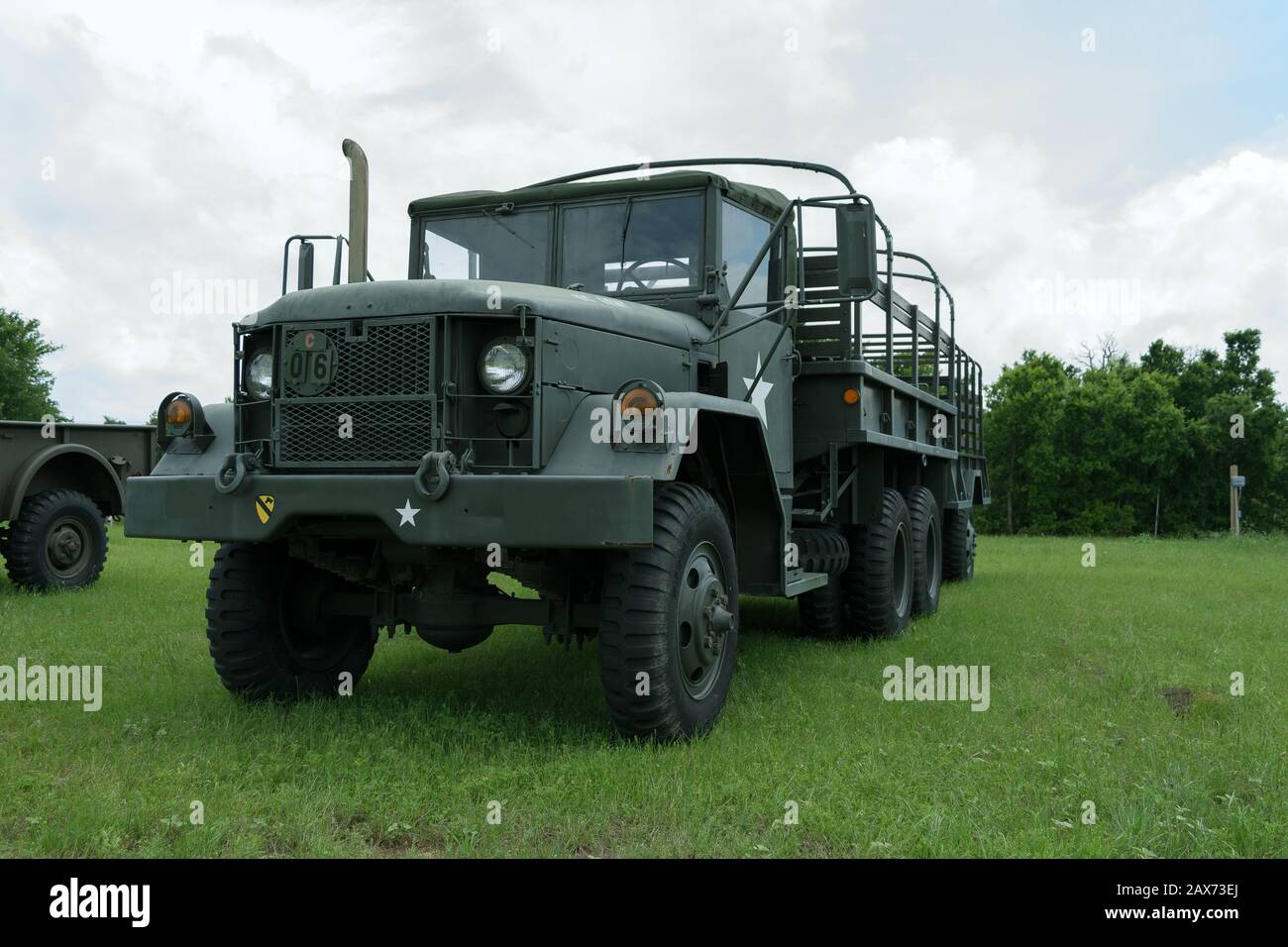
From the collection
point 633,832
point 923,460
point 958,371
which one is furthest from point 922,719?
point 958,371

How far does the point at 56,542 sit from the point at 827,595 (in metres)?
7.23

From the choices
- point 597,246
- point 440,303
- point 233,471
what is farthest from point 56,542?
point 440,303

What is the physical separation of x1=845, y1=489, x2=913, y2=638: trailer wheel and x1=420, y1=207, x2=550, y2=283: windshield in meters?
3.26

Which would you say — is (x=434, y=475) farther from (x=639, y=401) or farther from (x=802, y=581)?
(x=802, y=581)

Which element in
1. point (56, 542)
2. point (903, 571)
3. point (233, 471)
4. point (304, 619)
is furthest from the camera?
point (56, 542)

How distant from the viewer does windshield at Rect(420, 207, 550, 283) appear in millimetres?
6203

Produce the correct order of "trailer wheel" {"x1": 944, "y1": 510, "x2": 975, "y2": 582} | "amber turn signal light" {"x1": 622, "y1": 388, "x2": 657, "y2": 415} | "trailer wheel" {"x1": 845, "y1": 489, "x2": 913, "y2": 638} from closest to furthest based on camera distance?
"amber turn signal light" {"x1": 622, "y1": 388, "x2": 657, "y2": 415} → "trailer wheel" {"x1": 845, "y1": 489, "x2": 913, "y2": 638} → "trailer wheel" {"x1": 944, "y1": 510, "x2": 975, "y2": 582}

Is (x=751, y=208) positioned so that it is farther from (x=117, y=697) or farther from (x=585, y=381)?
(x=117, y=697)

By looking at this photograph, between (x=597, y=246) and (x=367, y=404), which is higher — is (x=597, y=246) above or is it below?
above

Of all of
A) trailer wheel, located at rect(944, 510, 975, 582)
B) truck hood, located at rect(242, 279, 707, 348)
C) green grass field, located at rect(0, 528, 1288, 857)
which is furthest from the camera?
trailer wheel, located at rect(944, 510, 975, 582)

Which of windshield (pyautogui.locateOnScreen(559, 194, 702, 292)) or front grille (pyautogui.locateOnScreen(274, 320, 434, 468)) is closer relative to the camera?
front grille (pyautogui.locateOnScreen(274, 320, 434, 468))

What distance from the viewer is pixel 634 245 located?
6016mm

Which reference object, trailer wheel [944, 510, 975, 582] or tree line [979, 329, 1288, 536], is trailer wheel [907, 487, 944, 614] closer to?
trailer wheel [944, 510, 975, 582]

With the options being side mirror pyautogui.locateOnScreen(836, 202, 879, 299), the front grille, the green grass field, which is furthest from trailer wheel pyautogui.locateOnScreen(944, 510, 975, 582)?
the front grille
